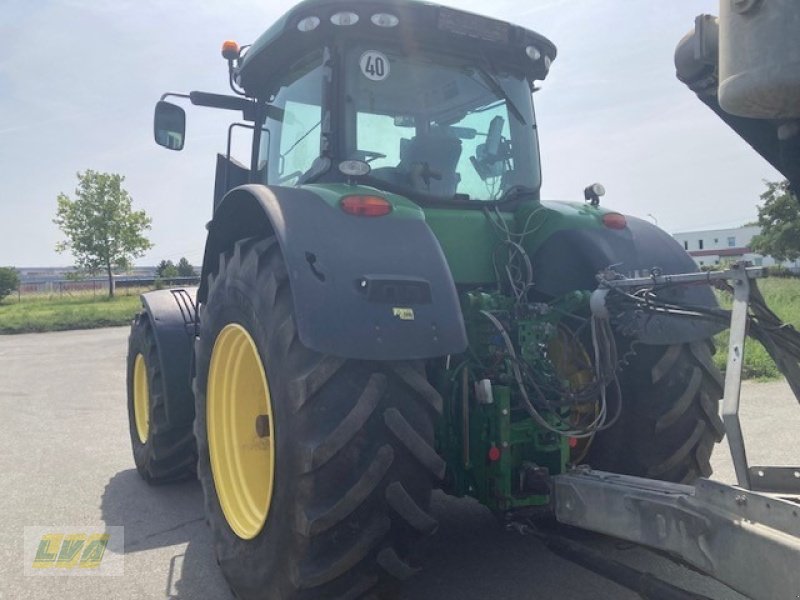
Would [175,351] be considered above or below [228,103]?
below

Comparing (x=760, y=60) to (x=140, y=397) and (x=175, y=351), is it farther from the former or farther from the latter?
(x=140, y=397)

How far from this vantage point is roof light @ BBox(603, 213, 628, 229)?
137 inches

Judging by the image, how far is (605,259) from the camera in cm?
323

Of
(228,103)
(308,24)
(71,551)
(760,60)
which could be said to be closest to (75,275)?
(228,103)

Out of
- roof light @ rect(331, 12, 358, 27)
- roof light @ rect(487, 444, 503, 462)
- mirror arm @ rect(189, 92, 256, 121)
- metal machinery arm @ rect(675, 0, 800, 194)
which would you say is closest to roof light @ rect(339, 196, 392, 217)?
roof light @ rect(331, 12, 358, 27)

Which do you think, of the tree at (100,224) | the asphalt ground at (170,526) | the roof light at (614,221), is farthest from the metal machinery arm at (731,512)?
the tree at (100,224)

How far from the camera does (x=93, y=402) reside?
856 centimetres

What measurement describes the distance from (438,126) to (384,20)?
57 cm

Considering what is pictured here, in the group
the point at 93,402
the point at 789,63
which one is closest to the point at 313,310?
the point at 789,63

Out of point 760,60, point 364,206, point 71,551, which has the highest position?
point 760,60

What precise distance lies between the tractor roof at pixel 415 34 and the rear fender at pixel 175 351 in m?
1.91

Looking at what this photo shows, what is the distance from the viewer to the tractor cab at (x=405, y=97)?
3.18m

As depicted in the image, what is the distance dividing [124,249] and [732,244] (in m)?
57.5

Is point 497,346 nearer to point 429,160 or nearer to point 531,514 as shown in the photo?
point 531,514
